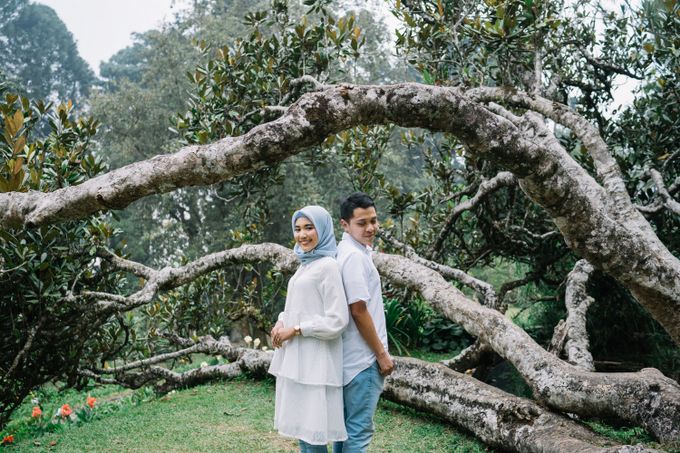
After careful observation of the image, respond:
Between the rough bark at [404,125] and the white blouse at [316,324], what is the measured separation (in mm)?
673

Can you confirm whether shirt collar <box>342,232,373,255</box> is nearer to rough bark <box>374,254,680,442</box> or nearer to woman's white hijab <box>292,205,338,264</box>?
woman's white hijab <box>292,205,338,264</box>

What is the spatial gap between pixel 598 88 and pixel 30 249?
22.3ft

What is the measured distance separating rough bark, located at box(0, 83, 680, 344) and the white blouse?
67cm

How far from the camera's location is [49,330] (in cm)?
547

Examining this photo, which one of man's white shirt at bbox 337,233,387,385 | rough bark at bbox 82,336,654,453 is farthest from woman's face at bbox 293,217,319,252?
rough bark at bbox 82,336,654,453

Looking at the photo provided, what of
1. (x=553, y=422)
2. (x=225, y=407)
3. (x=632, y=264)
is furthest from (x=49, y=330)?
(x=632, y=264)

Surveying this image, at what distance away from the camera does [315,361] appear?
3199mm

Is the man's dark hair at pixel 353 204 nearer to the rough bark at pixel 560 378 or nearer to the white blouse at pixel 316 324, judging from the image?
the white blouse at pixel 316 324

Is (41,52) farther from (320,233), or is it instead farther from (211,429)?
(320,233)

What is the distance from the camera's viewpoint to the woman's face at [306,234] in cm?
329

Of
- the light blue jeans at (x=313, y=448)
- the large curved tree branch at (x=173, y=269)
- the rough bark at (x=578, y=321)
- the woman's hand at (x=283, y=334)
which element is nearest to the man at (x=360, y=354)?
the light blue jeans at (x=313, y=448)

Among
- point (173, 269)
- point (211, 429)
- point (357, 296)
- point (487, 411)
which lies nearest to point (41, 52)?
point (173, 269)

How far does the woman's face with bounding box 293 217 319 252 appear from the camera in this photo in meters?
3.29

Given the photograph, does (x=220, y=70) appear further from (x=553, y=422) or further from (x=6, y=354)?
(x=553, y=422)
